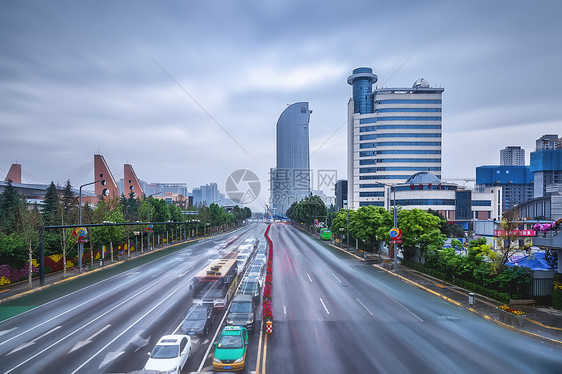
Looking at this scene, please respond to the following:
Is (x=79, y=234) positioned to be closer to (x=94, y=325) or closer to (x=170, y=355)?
(x=94, y=325)

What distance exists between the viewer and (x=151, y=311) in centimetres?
2228

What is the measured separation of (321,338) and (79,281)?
27873mm

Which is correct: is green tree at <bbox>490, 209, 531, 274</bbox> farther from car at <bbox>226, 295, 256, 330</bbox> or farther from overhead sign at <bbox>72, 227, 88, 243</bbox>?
overhead sign at <bbox>72, 227, 88, 243</bbox>

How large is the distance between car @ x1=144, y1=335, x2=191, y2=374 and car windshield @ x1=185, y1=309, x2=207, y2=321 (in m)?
3.68

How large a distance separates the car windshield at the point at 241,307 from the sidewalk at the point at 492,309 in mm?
16523

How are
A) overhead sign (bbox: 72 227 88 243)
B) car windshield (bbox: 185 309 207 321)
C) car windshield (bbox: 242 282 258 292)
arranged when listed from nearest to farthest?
1. car windshield (bbox: 185 309 207 321)
2. car windshield (bbox: 242 282 258 292)
3. overhead sign (bbox: 72 227 88 243)

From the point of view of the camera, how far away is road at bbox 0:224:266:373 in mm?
14920

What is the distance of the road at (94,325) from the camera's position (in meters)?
14.9

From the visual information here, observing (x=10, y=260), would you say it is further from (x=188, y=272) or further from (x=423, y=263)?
(x=423, y=263)

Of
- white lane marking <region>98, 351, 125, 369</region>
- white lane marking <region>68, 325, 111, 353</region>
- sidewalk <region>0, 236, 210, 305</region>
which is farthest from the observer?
sidewalk <region>0, 236, 210, 305</region>

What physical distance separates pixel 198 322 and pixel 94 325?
6.94 metres

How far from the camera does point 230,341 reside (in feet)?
50.2

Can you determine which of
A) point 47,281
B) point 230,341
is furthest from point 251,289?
point 47,281

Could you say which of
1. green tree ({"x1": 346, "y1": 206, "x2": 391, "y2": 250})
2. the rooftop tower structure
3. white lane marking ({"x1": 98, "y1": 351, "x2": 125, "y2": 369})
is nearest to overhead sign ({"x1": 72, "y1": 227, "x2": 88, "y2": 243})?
white lane marking ({"x1": 98, "y1": 351, "x2": 125, "y2": 369})
